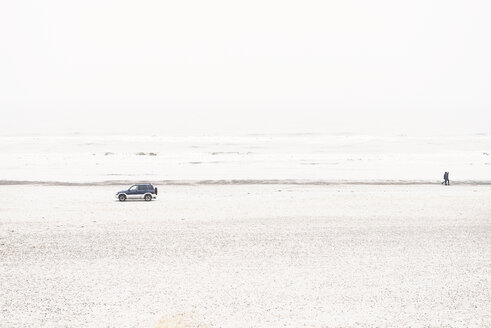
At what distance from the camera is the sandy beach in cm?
1520

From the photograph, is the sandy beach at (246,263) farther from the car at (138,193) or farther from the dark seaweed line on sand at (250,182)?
the dark seaweed line on sand at (250,182)

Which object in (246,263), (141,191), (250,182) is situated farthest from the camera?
(250,182)

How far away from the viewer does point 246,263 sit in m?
19.9

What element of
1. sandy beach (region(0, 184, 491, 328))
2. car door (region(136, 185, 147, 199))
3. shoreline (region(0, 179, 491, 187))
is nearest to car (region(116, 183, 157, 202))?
car door (region(136, 185, 147, 199))

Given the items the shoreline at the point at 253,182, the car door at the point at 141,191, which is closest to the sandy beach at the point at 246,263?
the car door at the point at 141,191

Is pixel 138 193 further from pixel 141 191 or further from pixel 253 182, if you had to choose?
pixel 253 182

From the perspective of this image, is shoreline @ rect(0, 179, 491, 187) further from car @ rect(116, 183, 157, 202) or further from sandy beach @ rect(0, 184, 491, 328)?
sandy beach @ rect(0, 184, 491, 328)

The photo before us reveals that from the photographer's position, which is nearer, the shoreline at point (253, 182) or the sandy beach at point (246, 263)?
the sandy beach at point (246, 263)

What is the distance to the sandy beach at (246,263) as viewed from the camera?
598 inches

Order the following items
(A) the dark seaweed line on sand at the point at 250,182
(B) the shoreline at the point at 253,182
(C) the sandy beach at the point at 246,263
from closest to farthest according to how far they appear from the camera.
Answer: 1. (C) the sandy beach at the point at 246,263
2. (B) the shoreline at the point at 253,182
3. (A) the dark seaweed line on sand at the point at 250,182

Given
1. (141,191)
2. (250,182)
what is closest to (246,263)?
(141,191)

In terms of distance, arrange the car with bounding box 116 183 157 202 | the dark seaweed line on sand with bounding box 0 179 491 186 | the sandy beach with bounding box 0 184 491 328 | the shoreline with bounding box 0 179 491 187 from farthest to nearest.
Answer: the dark seaweed line on sand with bounding box 0 179 491 186, the shoreline with bounding box 0 179 491 187, the car with bounding box 116 183 157 202, the sandy beach with bounding box 0 184 491 328

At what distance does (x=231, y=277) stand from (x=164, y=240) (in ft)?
18.7

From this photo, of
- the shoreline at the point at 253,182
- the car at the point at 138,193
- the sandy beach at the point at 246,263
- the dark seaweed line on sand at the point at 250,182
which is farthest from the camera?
the dark seaweed line on sand at the point at 250,182
